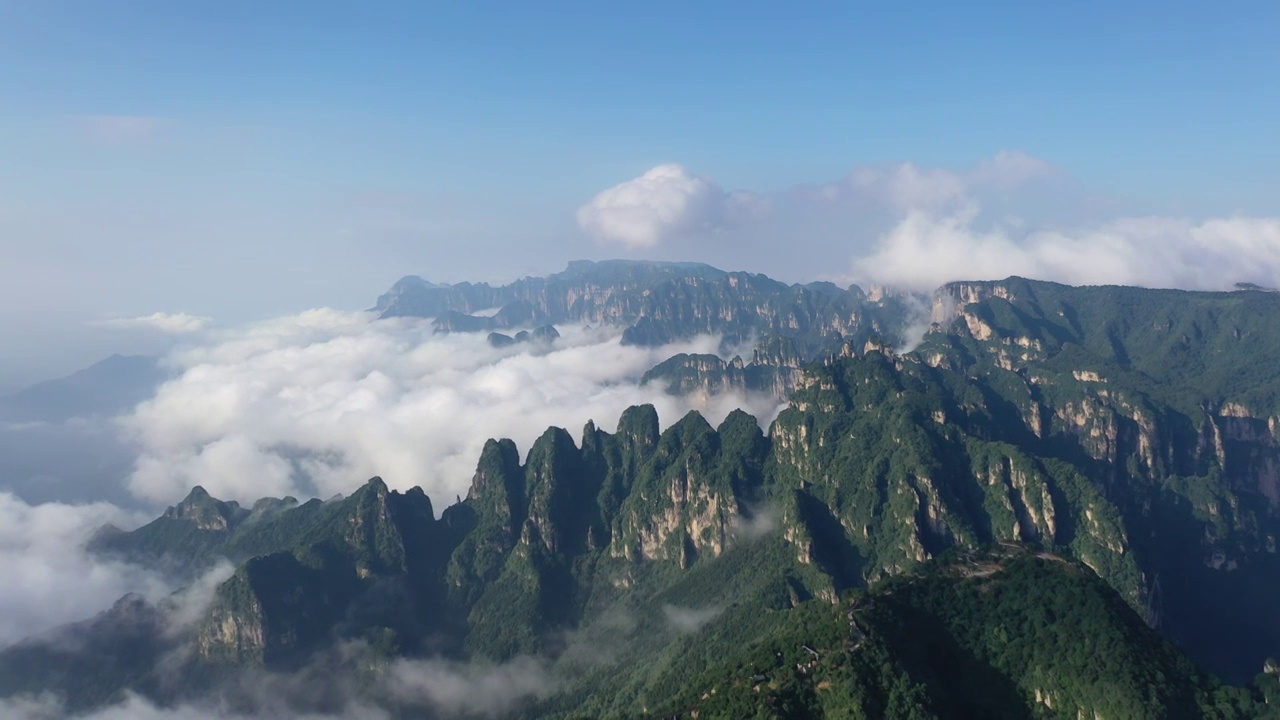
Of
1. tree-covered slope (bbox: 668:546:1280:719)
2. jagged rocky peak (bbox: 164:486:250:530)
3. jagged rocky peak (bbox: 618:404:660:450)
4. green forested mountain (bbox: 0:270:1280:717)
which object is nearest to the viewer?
tree-covered slope (bbox: 668:546:1280:719)

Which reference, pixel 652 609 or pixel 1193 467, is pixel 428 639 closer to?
pixel 652 609

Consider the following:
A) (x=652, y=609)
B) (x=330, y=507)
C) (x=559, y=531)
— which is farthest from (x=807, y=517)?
(x=330, y=507)

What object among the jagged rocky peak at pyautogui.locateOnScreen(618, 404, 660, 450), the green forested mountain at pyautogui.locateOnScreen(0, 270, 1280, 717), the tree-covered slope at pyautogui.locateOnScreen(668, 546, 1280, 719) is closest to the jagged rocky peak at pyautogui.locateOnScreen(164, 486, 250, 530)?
the green forested mountain at pyautogui.locateOnScreen(0, 270, 1280, 717)

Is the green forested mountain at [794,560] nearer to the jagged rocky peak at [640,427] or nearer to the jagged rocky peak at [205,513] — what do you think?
the jagged rocky peak at [640,427]

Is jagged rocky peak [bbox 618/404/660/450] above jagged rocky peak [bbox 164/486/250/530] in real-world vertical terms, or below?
above

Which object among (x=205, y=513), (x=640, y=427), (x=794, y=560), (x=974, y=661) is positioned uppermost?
(x=640, y=427)

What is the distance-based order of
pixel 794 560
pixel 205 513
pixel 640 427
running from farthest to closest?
pixel 205 513, pixel 640 427, pixel 794 560

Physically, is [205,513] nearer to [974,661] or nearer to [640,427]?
[640,427]

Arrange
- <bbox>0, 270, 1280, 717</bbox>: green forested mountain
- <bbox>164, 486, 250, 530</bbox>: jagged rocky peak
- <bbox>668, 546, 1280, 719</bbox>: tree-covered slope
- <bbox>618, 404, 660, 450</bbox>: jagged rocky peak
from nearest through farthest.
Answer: <bbox>668, 546, 1280, 719</bbox>: tree-covered slope < <bbox>0, 270, 1280, 717</bbox>: green forested mountain < <bbox>618, 404, 660, 450</bbox>: jagged rocky peak < <bbox>164, 486, 250, 530</bbox>: jagged rocky peak

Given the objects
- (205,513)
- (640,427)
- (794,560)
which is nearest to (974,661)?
(794,560)

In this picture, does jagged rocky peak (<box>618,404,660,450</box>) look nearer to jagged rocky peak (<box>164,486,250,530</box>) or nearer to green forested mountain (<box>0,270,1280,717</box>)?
green forested mountain (<box>0,270,1280,717</box>)
